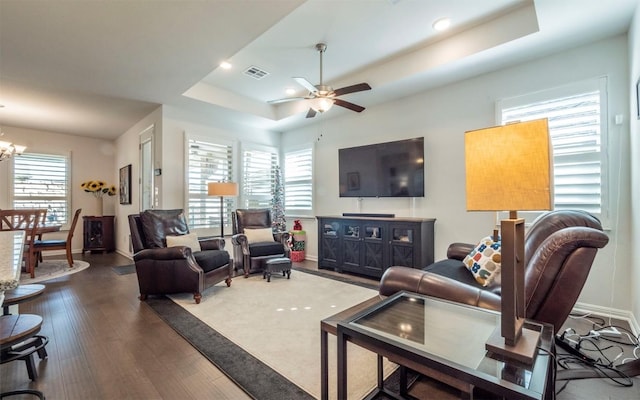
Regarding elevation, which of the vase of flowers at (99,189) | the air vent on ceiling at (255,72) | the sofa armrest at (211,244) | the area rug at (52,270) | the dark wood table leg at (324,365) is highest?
the air vent on ceiling at (255,72)

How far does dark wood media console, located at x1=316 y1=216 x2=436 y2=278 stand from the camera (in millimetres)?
3971

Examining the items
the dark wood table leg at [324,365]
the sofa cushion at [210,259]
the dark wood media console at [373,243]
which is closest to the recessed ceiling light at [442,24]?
the dark wood media console at [373,243]

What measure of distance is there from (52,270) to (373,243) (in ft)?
18.1

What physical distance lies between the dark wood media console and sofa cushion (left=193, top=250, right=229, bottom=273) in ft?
5.93

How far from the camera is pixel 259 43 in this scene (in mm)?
3492

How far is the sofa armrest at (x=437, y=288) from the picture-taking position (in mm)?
1526

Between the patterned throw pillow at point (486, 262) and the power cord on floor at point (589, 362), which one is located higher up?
the patterned throw pillow at point (486, 262)

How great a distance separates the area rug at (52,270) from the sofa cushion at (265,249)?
10.3ft

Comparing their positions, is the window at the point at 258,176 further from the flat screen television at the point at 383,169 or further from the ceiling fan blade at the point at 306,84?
the ceiling fan blade at the point at 306,84

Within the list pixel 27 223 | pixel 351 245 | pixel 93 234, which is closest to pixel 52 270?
pixel 27 223

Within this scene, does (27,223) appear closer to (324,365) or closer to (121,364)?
(121,364)

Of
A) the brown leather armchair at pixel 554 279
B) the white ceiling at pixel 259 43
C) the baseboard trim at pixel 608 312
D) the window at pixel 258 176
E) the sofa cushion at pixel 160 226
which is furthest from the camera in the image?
the window at pixel 258 176

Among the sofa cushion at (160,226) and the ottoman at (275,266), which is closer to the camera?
the sofa cushion at (160,226)

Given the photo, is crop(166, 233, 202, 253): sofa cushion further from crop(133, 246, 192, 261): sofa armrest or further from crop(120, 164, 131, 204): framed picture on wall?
crop(120, 164, 131, 204): framed picture on wall
